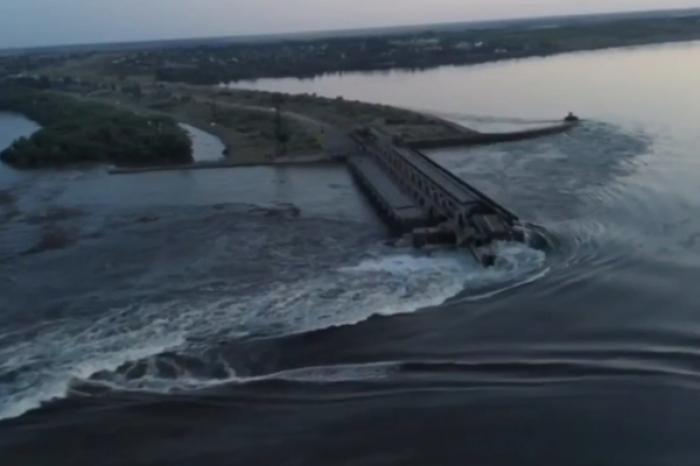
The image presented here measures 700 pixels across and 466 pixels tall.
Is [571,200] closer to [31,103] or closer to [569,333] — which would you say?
[569,333]

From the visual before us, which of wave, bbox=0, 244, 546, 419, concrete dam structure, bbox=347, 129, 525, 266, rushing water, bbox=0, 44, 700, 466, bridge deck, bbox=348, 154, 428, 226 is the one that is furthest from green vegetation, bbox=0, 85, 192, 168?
wave, bbox=0, 244, 546, 419

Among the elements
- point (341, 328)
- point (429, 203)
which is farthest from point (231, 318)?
point (429, 203)

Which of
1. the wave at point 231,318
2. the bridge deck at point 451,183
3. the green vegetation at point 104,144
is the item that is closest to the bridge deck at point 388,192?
the bridge deck at point 451,183

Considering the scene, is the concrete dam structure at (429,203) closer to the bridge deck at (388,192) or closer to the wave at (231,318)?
the bridge deck at (388,192)

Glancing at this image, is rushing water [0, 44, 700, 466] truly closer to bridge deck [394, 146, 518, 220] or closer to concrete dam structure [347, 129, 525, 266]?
concrete dam structure [347, 129, 525, 266]

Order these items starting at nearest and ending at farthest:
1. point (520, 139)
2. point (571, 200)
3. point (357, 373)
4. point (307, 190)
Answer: point (357, 373), point (571, 200), point (307, 190), point (520, 139)

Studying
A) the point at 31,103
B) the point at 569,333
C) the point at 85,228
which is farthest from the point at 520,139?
the point at 31,103

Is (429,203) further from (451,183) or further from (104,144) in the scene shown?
(104,144)
